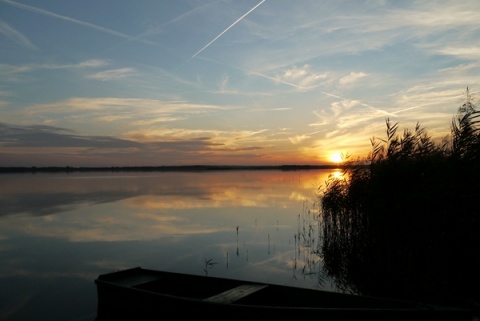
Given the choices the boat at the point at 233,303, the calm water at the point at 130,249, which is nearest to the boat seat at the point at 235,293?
the boat at the point at 233,303

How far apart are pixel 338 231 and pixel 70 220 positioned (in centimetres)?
1604

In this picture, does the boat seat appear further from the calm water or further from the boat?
the calm water

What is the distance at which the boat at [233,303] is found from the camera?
5762 millimetres

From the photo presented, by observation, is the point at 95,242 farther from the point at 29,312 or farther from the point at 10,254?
the point at 29,312

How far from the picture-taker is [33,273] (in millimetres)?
12258

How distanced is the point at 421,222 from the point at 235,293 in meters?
5.33

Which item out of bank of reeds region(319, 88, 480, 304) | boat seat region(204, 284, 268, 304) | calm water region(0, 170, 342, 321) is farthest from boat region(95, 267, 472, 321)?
bank of reeds region(319, 88, 480, 304)

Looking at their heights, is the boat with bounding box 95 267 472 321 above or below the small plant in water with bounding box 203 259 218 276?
above

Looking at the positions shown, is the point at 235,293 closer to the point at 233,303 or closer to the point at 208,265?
the point at 233,303

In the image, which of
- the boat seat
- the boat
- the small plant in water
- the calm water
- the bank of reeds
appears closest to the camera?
the boat

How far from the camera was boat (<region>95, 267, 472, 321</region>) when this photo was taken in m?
5.76

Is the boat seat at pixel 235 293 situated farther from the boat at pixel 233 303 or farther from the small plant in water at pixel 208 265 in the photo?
the small plant in water at pixel 208 265

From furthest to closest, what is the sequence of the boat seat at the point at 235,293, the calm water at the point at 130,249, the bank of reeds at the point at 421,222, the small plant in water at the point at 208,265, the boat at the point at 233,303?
1. the small plant in water at the point at 208,265
2. the calm water at the point at 130,249
3. the bank of reeds at the point at 421,222
4. the boat seat at the point at 235,293
5. the boat at the point at 233,303

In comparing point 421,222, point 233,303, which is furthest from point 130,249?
point 421,222
